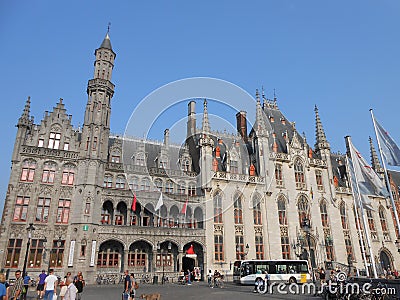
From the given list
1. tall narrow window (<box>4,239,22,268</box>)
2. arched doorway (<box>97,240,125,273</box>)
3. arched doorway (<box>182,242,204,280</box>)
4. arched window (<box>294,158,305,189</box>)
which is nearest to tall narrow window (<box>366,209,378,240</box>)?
arched window (<box>294,158,305,189</box>)

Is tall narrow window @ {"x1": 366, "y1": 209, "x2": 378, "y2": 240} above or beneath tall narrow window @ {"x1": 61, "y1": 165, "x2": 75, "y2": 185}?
beneath

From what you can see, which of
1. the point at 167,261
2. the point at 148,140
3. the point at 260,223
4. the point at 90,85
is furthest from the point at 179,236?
the point at 90,85

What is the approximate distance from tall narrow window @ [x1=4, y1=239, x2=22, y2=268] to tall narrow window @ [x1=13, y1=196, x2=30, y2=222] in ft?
6.91

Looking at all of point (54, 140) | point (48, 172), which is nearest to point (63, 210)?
point (48, 172)

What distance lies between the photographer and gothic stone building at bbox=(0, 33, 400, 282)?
29.5 meters

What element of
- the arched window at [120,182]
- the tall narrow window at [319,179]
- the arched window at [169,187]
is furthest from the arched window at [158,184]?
the tall narrow window at [319,179]

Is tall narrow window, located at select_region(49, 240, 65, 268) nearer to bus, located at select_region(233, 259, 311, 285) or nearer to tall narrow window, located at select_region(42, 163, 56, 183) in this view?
tall narrow window, located at select_region(42, 163, 56, 183)

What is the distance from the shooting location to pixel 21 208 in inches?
1147

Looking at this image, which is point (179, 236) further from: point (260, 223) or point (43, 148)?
point (43, 148)

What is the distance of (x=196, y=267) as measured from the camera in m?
35.0

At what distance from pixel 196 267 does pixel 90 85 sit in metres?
25.6

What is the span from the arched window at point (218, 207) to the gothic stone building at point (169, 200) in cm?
15

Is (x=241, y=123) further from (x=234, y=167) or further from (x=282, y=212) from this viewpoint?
(x=282, y=212)

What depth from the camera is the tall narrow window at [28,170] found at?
30148 millimetres
